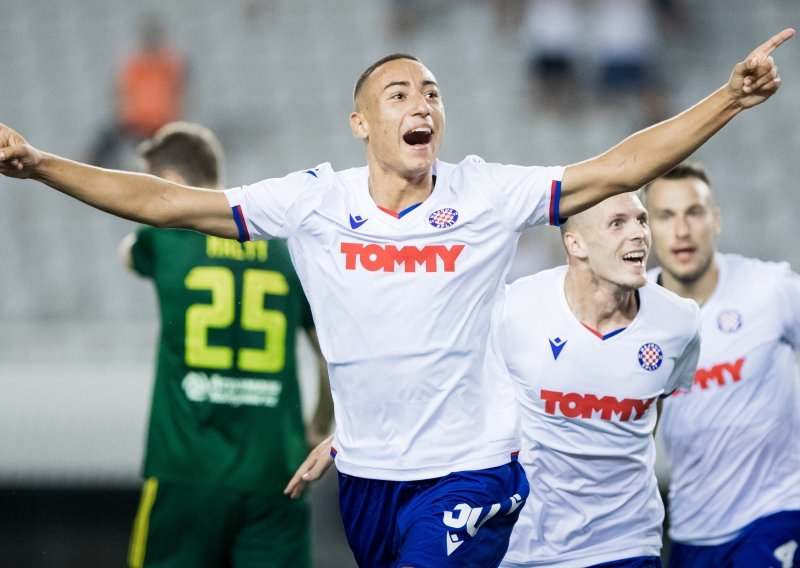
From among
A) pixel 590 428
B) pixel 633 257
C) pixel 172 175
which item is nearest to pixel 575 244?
pixel 633 257

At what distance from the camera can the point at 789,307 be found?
5.73m

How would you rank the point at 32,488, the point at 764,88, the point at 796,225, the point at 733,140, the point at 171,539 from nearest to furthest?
the point at 764,88 → the point at 171,539 → the point at 32,488 → the point at 796,225 → the point at 733,140

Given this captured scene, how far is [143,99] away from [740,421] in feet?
28.4

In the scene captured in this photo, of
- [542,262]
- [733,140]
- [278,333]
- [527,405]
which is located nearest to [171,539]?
[278,333]

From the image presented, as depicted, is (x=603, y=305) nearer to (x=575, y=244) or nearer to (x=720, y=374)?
(x=575, y=244)

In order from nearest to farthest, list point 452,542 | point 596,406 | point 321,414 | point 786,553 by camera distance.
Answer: point 452,542, point 596,406, point 786,553, point 321,414

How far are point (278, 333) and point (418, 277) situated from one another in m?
1.84

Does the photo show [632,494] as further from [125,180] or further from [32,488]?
[32,488]

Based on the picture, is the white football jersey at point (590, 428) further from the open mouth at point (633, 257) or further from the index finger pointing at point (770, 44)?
the index finger pointing at point (770, 44)

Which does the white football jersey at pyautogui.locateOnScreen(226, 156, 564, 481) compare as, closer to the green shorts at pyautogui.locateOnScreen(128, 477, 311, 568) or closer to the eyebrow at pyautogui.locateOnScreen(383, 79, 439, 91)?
the eyebrow at pyautogui.locateOnScreen(383, 79, 439, 91)

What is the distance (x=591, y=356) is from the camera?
5.00 metres

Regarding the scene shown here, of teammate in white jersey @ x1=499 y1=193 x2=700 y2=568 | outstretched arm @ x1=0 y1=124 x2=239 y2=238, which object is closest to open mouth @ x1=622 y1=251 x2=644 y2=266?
teammate in white jersey @ x1=499 y1=193 x2=700 y2=568

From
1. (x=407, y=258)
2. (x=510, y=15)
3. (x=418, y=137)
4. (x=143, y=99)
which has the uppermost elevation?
(x=510, y=15)

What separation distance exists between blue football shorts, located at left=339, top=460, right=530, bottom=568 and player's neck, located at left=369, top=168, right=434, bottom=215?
38.7 inches
